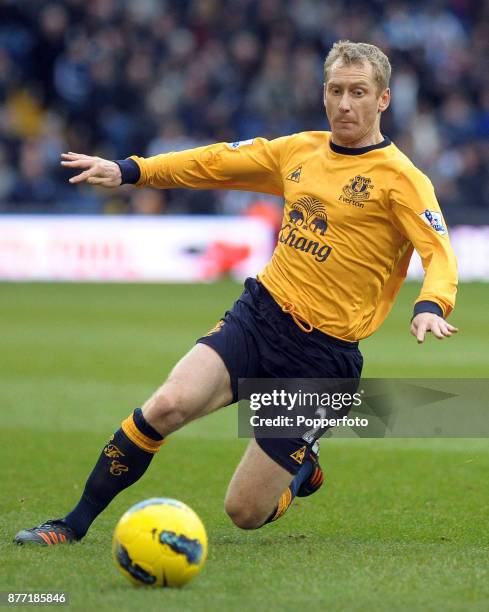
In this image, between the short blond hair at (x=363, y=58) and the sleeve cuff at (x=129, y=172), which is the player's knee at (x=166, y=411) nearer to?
the sleeve cuff at (x=129, y=172)

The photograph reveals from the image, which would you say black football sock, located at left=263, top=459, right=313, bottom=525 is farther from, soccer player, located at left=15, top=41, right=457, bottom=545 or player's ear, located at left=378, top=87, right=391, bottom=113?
player's ear, located at left=378, top=87, right=391, bottom=113

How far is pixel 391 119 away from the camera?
21.7 m

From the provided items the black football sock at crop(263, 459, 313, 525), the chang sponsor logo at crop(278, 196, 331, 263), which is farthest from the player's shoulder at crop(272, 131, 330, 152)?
the black football sock at crop(263, 459, 313, 525)

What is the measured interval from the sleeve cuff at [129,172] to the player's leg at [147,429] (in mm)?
926

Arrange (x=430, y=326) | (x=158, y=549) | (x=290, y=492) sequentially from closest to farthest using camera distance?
(x=158, y=549) < (x=430, y=326) < (x=290, y=492)

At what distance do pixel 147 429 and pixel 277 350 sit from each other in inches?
28.5

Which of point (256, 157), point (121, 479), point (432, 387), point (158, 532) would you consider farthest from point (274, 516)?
point (432, 387)

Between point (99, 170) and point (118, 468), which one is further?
point (99, 170)

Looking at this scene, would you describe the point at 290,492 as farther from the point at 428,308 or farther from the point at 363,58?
the point at 363,58

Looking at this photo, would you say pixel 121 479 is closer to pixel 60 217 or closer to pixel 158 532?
pixel 158 532

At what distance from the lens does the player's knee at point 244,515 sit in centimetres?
581

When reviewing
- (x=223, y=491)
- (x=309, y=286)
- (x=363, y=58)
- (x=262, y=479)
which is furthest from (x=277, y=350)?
(x=223, y=491)

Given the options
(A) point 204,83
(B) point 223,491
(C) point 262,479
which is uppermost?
(A) point 204,83

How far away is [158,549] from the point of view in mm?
4773
